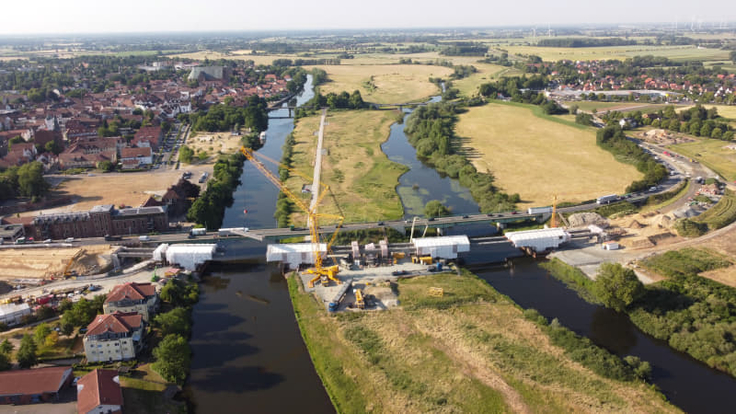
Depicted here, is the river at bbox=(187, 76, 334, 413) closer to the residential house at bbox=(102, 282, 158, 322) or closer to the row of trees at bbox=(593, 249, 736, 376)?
the residential house at bbox=(102, 282, 158, 322)

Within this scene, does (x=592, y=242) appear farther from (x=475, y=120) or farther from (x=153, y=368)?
(x=475, y=120)

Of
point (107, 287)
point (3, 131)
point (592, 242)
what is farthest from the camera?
point (3, 131)

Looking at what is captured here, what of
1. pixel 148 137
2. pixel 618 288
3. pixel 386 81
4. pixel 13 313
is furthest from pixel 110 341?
pixel 386 81

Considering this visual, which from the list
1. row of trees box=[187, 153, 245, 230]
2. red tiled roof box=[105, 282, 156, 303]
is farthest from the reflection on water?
row of trees box=[187, 153, 245, 230]

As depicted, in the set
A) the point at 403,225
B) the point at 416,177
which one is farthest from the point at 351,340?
the point at 416,177

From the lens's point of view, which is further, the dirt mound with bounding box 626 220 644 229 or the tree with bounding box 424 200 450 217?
the tree with bounding box 424 200 450 217

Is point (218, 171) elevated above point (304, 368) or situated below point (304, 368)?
above

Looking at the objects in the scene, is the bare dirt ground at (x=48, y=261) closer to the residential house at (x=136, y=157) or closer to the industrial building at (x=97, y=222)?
the industrial building at (x=97, y=222)
